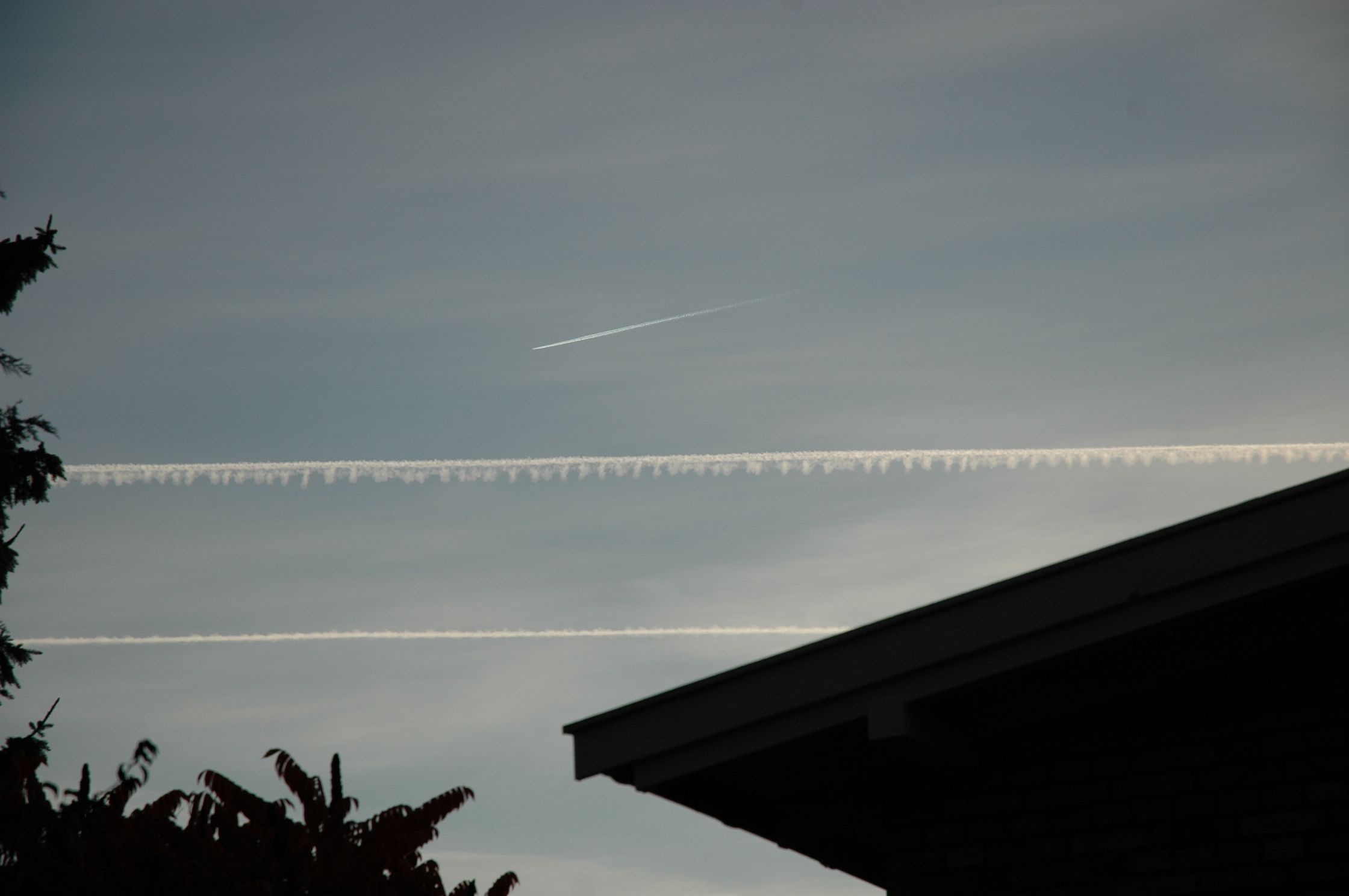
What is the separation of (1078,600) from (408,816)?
17.3 metres

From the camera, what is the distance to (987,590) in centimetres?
658

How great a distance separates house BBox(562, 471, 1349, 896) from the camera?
627cm

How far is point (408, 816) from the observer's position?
21734mm

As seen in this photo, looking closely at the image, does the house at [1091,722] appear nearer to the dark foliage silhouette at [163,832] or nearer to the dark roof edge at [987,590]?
the dark roof edge at [987,590]

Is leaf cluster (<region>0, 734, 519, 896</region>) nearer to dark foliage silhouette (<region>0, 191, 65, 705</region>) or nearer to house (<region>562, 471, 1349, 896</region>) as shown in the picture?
dark foliage silhouette (<region>0, 191, 65, 705</region>)

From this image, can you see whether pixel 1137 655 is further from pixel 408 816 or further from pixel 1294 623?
pixel 408 816

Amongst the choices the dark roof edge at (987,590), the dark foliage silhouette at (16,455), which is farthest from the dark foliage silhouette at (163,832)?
the dark roof edge at (987,590)

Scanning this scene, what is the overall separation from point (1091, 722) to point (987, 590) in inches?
38.1

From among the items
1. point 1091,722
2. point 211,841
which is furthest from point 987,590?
point 211,841

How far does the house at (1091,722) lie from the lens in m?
6.27

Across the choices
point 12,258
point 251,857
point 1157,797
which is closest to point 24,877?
point 251,857

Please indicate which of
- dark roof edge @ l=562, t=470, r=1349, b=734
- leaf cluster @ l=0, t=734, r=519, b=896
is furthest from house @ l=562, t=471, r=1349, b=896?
leaf cluster @ l=0, t=734, r=519, b=896

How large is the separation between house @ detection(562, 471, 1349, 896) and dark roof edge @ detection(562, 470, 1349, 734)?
0.4 inches

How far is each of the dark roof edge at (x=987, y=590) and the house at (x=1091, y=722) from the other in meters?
0.01
